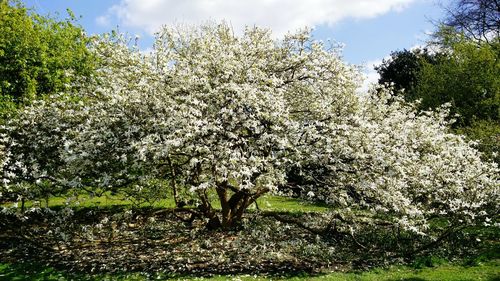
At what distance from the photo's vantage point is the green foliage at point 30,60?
24.8m

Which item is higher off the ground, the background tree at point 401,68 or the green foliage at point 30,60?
the background tree at point 401,68

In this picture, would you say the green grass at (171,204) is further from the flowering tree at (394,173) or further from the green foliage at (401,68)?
the green foliage at (401,68)

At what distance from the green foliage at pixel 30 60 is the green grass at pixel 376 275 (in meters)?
11.7

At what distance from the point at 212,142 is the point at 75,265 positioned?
7072 millimetres

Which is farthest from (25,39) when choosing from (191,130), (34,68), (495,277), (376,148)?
(495,277)

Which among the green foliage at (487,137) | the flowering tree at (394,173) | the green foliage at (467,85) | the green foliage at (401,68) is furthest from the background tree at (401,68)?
the flowering tree at (394,173)

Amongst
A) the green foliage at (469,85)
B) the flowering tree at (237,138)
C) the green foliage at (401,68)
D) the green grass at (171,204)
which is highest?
the green foliage at (401,68)

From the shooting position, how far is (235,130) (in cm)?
1405

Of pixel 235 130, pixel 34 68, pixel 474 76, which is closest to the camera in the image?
pixel 235 130

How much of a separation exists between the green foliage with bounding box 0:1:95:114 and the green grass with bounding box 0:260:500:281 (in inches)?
460

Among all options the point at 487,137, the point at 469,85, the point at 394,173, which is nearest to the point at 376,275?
the point at 394,173

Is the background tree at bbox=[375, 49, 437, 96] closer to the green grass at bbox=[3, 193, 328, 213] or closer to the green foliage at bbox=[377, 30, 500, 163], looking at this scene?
the green foliage at bbox=[377, 30, 500, 163]

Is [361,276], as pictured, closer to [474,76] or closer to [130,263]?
[130,263]

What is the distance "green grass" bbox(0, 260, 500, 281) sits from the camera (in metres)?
13.2
